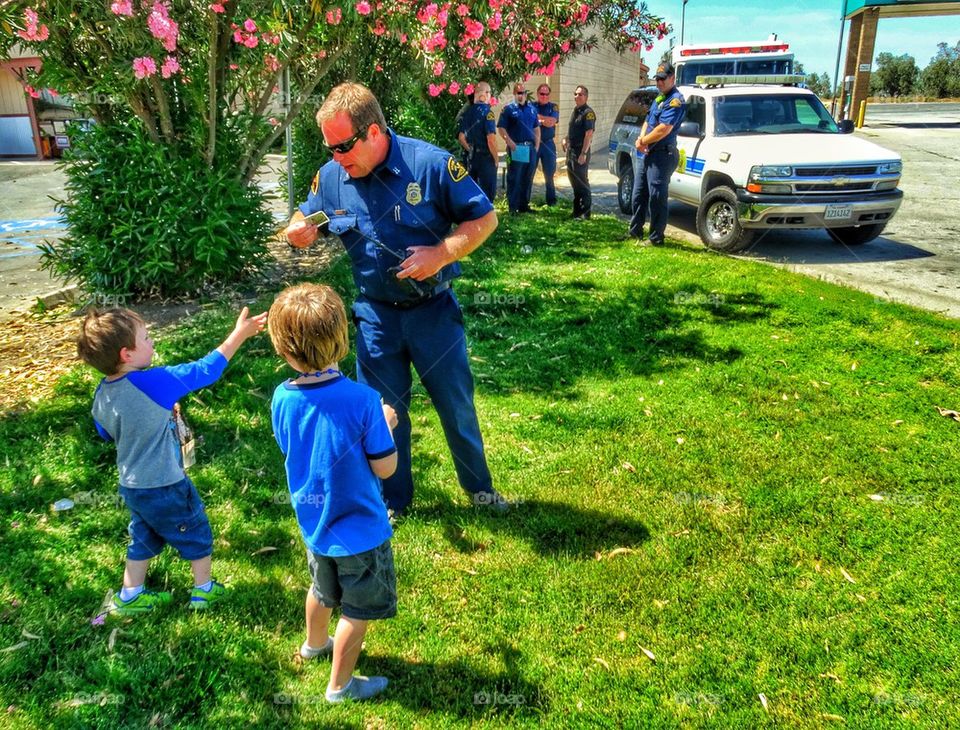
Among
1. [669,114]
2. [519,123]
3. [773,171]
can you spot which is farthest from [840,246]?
[519,123]

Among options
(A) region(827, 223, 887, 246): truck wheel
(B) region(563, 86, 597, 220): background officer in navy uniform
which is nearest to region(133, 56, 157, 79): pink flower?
(B) region(563, 86, 597, 220): background officer in navy uniform

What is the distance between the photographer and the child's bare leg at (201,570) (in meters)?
3.34

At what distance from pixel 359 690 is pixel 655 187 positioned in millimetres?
7688

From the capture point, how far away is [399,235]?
3.35 metres

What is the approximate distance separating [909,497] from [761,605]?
1.44 metres

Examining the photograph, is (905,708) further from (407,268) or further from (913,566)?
(407,268)

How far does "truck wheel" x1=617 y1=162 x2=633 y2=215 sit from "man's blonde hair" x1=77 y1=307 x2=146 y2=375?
10359mm

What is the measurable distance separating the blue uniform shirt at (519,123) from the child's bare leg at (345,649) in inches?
400

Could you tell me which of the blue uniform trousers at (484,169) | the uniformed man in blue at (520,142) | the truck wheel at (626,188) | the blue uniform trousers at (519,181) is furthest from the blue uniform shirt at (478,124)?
the truck wheel at (626,188)

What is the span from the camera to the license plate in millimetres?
8875

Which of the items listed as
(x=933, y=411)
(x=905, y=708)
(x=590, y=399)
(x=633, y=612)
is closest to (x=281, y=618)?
(x=633, y=612)

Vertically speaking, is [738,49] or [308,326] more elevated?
[738,49]

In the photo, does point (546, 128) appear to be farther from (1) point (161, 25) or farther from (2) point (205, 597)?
(2) point (205, 597)

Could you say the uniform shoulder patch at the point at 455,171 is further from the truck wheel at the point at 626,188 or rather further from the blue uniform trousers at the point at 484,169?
the truck wheel at the point at 626,188
